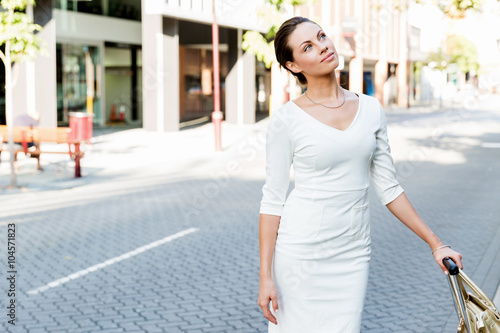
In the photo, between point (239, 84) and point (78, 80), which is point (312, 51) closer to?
point (78, 80)

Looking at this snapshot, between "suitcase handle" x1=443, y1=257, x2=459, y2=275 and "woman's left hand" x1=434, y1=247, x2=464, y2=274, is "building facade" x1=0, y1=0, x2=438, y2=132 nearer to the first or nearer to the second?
"woman's left hand" x1=434, y1=247, x2=464, y2=274

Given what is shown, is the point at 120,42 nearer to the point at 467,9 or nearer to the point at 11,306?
the point at 467,9

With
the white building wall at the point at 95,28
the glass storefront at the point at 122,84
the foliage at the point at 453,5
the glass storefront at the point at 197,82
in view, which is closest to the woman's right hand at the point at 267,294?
the foliage at the point at 453,5

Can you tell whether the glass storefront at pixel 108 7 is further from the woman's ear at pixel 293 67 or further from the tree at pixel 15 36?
the woman's ear at pixel 293 67

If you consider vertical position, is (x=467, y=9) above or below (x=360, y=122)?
above

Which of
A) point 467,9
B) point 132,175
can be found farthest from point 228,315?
point 467,9

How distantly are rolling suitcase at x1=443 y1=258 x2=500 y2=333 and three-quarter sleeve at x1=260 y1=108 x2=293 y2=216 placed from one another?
624 millimetres

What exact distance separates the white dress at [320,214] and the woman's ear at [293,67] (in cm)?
14

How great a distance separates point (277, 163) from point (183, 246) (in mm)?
5652

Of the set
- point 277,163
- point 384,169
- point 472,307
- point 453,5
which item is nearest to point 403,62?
point 453,5

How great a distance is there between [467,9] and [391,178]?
43.6 ft

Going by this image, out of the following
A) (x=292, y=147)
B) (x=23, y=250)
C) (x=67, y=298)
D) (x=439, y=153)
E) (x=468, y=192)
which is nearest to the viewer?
(x=292, y=147)

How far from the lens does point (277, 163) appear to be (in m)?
2.60

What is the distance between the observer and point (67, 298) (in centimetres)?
608
